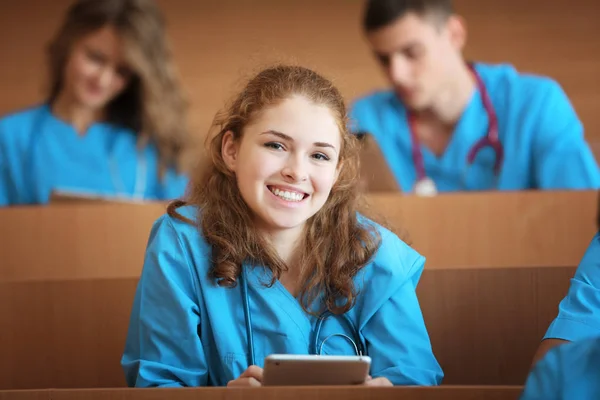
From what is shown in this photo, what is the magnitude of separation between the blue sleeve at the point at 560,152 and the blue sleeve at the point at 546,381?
166 centimetres

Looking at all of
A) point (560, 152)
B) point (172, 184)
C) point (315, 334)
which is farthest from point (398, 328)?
point (172, 184)

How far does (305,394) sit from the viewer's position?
109 centimetres

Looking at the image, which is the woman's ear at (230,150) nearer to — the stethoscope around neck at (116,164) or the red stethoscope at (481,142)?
the red stethoscope at (481,142)

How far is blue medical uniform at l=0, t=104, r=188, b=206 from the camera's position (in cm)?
303

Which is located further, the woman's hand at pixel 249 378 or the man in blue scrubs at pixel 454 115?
the man in blue scrubs at pixel 454 115

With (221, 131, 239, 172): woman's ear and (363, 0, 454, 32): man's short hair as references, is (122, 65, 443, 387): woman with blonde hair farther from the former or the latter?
(363, 0, 454, 32): man's short hair

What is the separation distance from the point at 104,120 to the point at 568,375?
8.00ft

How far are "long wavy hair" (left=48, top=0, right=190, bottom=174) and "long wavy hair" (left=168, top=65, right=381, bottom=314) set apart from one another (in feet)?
4.84

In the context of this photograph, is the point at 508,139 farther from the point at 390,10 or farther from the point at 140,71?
the point at 140,71

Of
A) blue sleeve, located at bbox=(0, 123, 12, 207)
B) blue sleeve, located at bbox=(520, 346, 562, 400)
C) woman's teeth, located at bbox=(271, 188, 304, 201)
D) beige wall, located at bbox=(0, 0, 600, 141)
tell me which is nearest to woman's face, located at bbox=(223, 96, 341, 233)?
woman's teeth, located at bbox=(271, 188, 304, 201)

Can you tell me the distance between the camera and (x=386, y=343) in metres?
1.46

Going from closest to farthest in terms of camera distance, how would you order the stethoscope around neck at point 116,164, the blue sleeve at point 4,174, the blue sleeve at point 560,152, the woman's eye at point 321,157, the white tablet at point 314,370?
the white tablet at point 314,370
the woman's eye at point 321,157
the blue sleeve at point 560,152
the blue sleeve at point 4,174
the stethoscope around neck at point 116,164

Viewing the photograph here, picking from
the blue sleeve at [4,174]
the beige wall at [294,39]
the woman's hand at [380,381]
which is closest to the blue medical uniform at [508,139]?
the beige wall at [294,39]

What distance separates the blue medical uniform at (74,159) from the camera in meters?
3.03
